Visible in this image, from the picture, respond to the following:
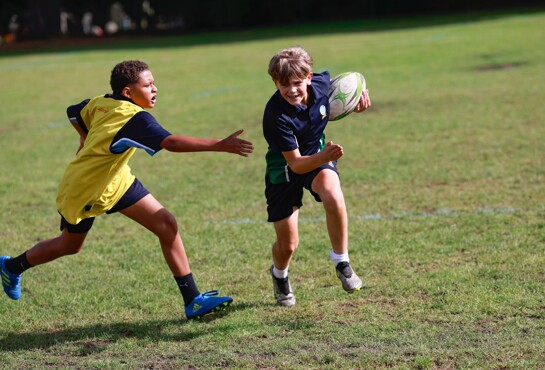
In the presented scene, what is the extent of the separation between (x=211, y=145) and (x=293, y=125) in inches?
26.2

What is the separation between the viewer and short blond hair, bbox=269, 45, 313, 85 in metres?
4.82

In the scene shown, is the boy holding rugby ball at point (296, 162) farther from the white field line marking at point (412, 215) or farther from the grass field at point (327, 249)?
the white field line marking at point (412, 215)

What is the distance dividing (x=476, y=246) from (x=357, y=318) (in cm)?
174

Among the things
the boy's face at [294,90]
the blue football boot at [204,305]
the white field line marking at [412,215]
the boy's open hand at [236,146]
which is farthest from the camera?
the white field line marking at [412,215]

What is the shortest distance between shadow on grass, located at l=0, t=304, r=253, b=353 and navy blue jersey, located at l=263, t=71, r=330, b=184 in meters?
0.99

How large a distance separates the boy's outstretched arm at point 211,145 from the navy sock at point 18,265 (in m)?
1.47

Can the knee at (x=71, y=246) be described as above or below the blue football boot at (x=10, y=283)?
above

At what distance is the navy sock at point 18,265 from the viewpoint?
215 inches

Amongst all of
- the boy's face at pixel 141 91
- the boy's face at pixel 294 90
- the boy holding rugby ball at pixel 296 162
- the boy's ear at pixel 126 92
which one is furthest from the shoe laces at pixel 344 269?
the boy's ear at pixel 126 92

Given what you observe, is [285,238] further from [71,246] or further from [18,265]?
[18,265]

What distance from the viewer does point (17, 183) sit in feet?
31.1

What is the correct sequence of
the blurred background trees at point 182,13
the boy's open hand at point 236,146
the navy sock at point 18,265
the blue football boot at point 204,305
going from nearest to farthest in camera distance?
1. the boy's open hand at point 236,146
2. the blue football boot at point 204,305
3. the navy sock at point 18,265
4. the blurred background trees at point 182,13

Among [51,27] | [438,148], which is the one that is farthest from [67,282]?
[51,27]

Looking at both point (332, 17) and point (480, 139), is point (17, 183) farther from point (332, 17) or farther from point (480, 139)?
point (332, 17)
